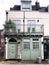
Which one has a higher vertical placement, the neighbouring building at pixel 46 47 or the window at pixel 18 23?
the window at pixel 18 23

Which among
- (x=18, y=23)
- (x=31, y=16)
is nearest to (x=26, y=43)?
(x=18, y=23)

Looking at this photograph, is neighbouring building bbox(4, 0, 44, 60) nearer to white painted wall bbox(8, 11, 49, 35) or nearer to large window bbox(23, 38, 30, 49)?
large window bbox(23, 38, 30, 49)

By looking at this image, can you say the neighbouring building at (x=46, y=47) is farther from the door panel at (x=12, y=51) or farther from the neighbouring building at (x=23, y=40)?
the door panel at (x=12, y=51)

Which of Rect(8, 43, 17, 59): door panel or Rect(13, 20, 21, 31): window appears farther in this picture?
Rect(13, 20, 21, 31): window

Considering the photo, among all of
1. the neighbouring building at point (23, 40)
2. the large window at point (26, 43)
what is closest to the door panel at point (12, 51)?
the neighbouring building at point (23, 40)

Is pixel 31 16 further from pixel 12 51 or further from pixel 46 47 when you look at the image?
pixel 12 51

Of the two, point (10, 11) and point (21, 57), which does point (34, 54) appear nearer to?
point (21, 57)

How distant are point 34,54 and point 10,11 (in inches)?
283

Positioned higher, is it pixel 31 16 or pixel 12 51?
pixel 31 16

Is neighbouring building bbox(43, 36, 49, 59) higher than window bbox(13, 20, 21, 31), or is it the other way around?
window bbox(13, 20, 21, 31)

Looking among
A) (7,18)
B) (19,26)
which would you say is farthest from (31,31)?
(7,18)

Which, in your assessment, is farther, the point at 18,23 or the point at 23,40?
the point at 18,23

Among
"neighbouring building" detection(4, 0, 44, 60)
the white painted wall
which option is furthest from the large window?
the white painted wall

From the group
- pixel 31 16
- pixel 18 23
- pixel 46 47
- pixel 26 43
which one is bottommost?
pixel 46 47
